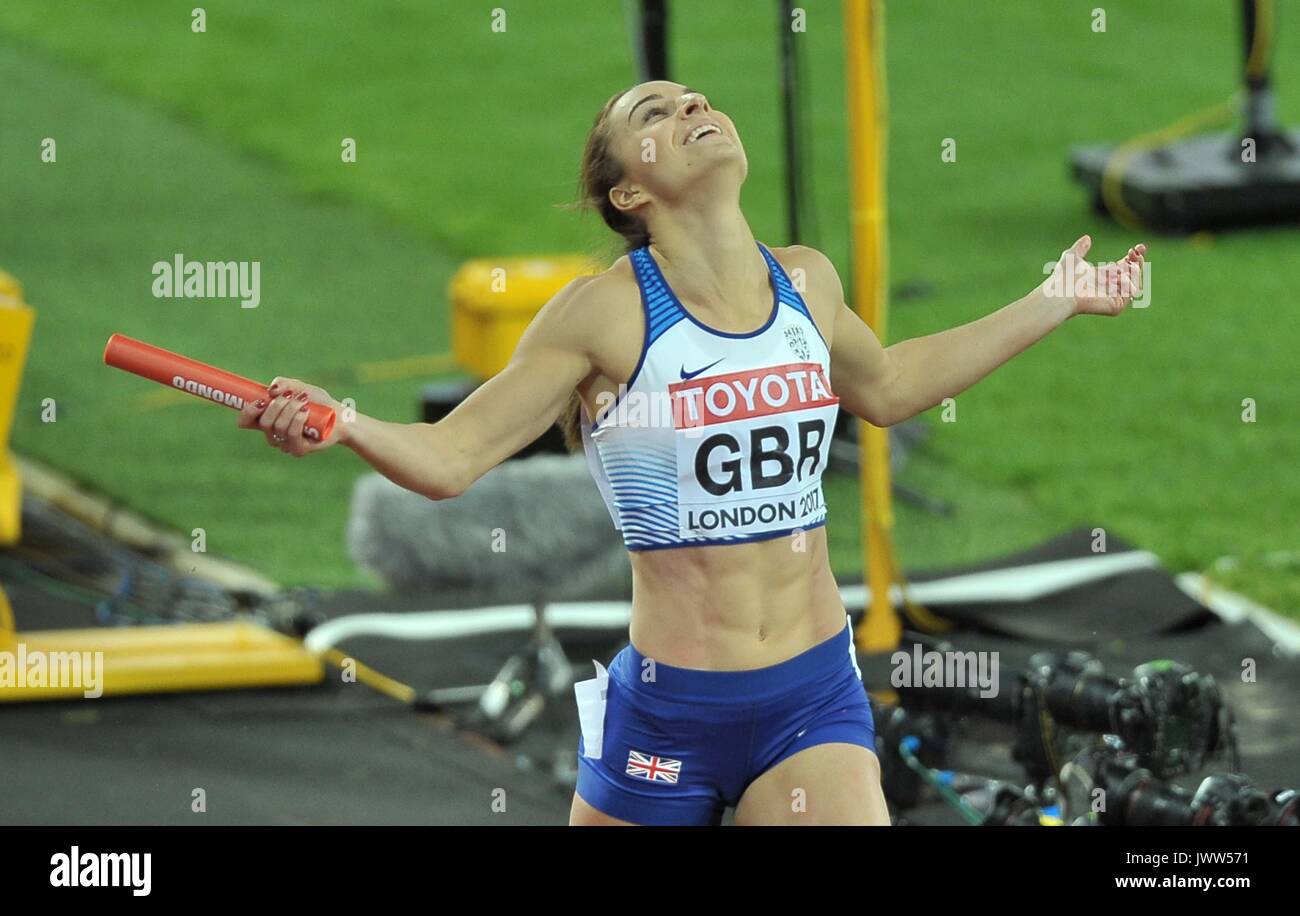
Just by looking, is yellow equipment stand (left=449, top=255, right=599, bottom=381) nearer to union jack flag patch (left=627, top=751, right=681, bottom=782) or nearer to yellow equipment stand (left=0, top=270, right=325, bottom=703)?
yellow equipment stand (left=0, top=270, right=325, bottom=703)

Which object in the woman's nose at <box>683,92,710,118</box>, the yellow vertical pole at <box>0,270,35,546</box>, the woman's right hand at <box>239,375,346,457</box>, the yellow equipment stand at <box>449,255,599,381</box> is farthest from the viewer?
the yellow equipment stand at <box>449,255,599,381</box>

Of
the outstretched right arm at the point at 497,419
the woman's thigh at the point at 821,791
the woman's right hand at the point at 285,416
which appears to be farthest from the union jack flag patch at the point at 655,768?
the woman's right hand at the point at 285,416

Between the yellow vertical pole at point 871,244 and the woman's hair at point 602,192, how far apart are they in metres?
2.52

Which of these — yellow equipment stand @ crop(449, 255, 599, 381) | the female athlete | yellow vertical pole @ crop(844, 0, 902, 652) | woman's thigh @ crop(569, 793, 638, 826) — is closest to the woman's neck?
the female athlete

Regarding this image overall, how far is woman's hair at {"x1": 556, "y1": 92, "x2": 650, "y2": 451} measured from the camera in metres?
3.96

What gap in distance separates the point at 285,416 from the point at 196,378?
0.16 m

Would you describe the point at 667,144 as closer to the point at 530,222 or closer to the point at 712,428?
the point at 712,428

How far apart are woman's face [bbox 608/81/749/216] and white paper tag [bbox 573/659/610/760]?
0.88 metres

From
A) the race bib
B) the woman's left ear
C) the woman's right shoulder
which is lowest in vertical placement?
the race bib

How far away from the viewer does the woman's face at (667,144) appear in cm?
382

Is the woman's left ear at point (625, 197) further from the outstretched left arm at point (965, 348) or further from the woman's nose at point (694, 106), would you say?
the outstretched left arm at point (965, 348)

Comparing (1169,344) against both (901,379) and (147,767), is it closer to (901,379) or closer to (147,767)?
(147,767)

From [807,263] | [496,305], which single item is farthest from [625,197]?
[496,305]
